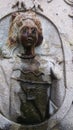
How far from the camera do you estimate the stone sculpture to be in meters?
3.90

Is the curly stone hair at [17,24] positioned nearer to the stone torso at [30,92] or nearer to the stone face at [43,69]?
the stone face at [43,69]

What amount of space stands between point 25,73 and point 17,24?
29cm

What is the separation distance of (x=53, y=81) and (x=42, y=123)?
26cm

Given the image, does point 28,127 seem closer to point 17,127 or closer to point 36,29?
point 17,127

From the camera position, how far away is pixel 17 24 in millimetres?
3930

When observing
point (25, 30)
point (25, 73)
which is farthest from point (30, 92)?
point (25, 30)

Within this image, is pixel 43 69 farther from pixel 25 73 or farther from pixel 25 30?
pixel 25 30

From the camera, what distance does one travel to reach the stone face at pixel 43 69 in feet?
12.8

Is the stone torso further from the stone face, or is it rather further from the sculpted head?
the sculpted head

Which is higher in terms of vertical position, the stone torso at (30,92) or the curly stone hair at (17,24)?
the curly stone hair at (17,24)

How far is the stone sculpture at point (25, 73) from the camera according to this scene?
12.8 feet

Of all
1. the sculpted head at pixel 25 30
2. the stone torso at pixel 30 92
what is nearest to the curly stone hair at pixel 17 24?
the sculpted head at pixel 25 30

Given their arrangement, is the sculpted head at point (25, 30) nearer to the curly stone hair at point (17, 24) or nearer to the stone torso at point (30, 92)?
the curly stone hair at point (17, 24)

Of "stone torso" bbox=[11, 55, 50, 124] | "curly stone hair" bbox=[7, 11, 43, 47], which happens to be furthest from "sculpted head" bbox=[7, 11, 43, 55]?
"stone torso" bbox=[11, 55, 50, 124]
